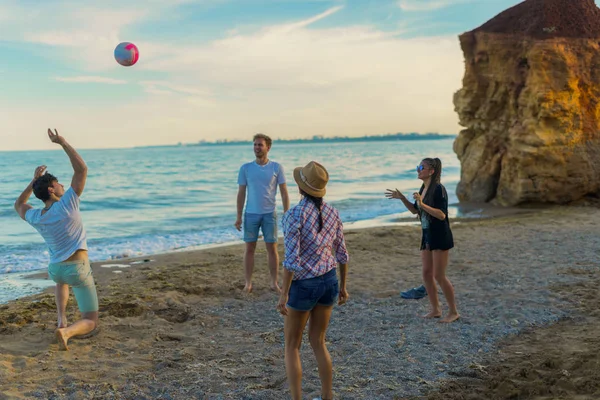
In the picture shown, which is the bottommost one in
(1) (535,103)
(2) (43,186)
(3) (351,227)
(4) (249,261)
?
(3) (351,227)

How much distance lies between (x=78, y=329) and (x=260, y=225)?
261 cm

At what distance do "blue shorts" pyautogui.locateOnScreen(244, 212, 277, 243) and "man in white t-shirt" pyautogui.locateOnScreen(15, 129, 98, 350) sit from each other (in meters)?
2.21

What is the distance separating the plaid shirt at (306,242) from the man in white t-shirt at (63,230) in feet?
7.56

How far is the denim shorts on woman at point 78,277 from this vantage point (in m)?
5.06

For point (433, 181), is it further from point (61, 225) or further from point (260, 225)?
point (61, 225)

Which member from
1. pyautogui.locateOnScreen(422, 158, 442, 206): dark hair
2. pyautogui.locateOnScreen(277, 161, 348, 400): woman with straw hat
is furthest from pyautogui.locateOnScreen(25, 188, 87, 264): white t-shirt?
pyautogui.locateOnScreen(422, 158, 442, 206): dark hair

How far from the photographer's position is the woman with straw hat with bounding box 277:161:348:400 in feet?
11.8

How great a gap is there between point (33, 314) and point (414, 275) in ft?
17.0

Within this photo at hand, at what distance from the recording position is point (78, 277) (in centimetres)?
512

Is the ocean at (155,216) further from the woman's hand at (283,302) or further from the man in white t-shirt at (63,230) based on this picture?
the woman's hand at (283,302)

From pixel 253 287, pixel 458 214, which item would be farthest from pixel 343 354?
pixel 458 214

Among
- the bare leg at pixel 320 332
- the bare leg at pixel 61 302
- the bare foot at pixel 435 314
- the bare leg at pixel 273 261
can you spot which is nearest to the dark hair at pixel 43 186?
the bare leg at pixel 61 302

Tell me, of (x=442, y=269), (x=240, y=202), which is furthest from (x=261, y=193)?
(x=442, y=269)

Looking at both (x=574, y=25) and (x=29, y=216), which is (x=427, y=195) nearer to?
(x=29, y=216)
